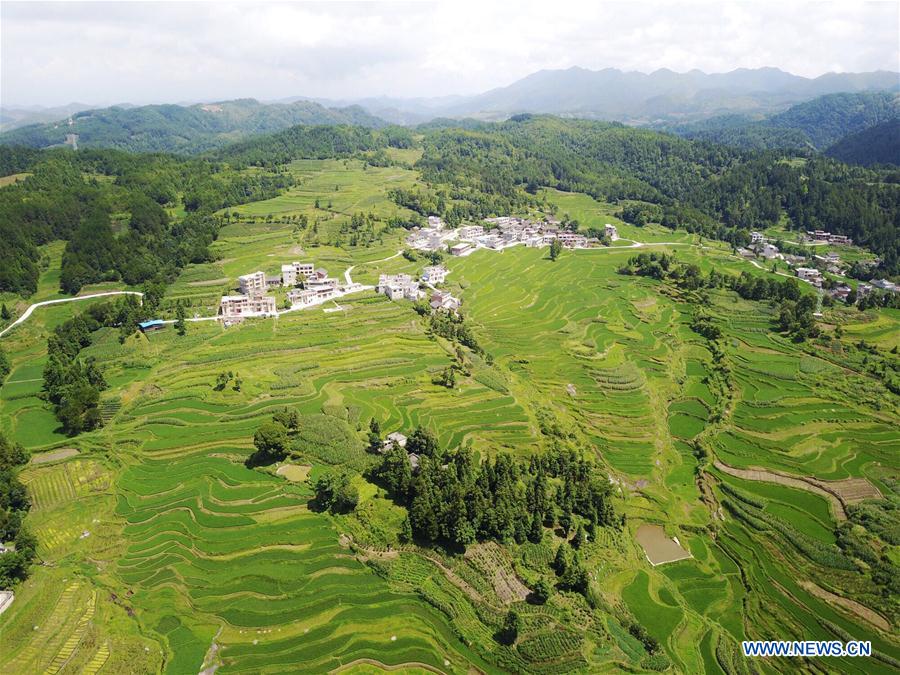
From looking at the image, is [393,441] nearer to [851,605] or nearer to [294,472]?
[294,472]

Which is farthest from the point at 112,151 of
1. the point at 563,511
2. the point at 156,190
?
the point at 563,511

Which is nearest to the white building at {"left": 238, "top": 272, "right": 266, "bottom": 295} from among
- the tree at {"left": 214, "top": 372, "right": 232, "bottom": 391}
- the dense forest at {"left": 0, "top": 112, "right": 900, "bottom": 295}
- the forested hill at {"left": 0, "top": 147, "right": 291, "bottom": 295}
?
the forested hill at {"left": 0, "top": 147, "right": 291, "bottom": 295}

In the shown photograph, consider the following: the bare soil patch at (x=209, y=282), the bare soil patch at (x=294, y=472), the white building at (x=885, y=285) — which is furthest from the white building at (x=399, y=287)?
the white building at (x=885, y=285)

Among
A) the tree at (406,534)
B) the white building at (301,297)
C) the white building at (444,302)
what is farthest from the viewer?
the white building at (444,302)

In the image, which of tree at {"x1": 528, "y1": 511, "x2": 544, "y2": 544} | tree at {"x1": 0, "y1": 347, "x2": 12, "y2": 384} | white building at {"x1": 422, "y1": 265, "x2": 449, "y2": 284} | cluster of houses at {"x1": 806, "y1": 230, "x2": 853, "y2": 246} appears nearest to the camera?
tree at {"x1": 528, "y1": 511, "x2": 544, "y2": 544}

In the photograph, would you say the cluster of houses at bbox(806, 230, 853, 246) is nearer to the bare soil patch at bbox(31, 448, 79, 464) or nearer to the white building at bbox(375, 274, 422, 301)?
the white building at bbox(375, 274, 422, 301)

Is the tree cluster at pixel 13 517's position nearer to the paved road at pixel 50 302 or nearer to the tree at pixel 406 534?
the tree at pixel 406 534

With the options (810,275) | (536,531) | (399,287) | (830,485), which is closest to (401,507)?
(536,531)
